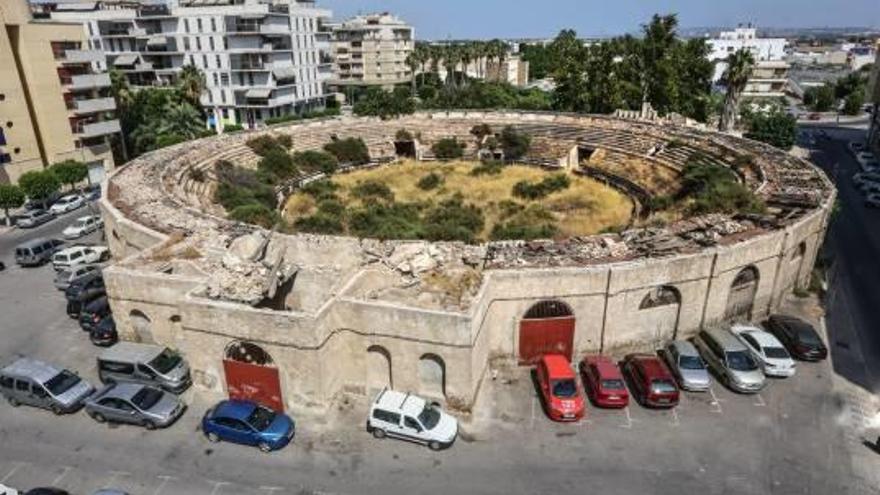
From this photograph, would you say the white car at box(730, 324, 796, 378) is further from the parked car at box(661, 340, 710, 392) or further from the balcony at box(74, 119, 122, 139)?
the balcony at box(74, 119, 122, 139)

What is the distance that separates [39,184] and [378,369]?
42.7 meters

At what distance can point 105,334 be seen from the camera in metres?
28.7

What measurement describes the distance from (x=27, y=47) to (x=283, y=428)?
52.3 m

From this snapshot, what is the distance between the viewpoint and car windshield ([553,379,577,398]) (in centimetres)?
2320

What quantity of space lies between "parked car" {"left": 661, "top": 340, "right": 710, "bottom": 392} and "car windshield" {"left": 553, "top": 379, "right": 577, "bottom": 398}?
16.2 ft

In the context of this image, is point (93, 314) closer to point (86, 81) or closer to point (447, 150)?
point (86, 81)

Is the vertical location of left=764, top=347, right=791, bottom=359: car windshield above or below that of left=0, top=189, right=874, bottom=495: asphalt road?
above

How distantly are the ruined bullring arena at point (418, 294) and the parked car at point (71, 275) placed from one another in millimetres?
2361

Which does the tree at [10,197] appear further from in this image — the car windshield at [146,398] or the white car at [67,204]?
the car windshield at [146,398]

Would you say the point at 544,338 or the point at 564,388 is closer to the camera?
the point at 564,388

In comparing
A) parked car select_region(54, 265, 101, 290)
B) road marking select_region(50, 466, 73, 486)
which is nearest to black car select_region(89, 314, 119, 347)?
parked car select_region(54, 265, 101, 290)

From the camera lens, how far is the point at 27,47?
54.1 metres

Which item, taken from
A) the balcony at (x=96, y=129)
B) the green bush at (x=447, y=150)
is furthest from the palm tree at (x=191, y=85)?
the green bush at (x=447, y=150)

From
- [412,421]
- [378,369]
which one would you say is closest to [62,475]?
[378,369]
